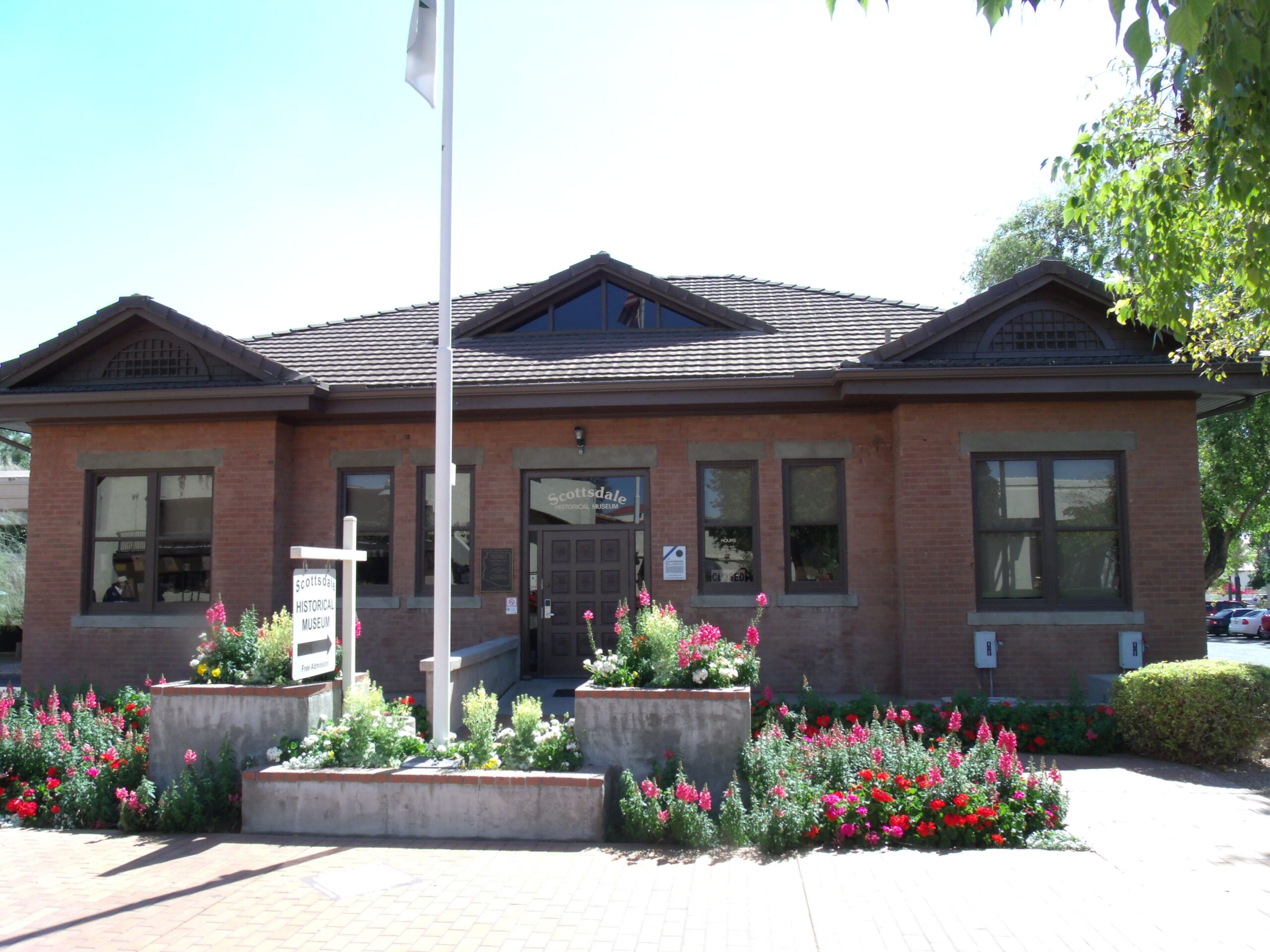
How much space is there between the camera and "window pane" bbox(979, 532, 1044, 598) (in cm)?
1109

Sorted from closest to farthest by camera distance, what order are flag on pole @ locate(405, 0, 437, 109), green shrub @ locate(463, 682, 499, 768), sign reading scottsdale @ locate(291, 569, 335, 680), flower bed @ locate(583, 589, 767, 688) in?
green shrub @ locate(463, 682, 499, 768)
sign reading scottsdale @ locate(291, 569, 335, 680)
flower bed @ locate(583, 589, 767, 688)
flag on pole @ locate(405, 0, 437, 109)

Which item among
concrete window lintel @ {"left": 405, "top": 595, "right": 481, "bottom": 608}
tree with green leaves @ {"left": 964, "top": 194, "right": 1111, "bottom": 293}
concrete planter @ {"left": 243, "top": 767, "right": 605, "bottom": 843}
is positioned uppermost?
tree with green leaves @ {"left": 964, "top": 194, "right": 1111, "bottom": 293}

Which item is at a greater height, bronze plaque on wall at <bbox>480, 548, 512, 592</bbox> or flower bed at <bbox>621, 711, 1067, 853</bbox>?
bronze plaque on wall at <bbox>480, 548, 512, 592</bbox>

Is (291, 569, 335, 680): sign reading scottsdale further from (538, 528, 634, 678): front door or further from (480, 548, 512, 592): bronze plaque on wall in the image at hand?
(538, 528, 634, 678): front door

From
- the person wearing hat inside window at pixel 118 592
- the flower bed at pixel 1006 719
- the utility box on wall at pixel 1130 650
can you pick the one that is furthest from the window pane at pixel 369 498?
the utility box on wall at pixel 1130 650

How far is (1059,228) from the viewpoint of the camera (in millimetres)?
29797

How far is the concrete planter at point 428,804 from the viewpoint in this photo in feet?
22.2

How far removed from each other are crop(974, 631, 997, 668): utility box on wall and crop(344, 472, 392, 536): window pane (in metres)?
7.55

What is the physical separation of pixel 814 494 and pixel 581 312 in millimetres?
4680

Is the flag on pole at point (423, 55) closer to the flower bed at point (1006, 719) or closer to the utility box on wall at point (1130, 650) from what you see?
the flower bed at point (1006, 719)

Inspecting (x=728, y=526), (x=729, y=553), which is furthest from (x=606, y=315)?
(x=729, y=553)

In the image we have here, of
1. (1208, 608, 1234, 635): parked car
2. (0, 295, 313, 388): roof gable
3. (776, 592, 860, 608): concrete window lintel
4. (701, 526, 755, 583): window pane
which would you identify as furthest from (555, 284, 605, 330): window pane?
(1208, 608, 1234, 635): parked car

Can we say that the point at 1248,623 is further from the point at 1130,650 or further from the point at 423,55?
the point at 423,55

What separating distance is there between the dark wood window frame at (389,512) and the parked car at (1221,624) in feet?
150
